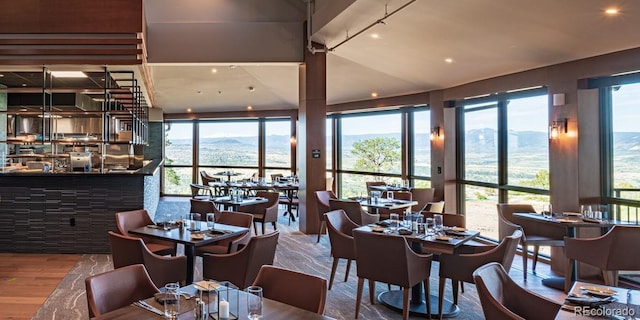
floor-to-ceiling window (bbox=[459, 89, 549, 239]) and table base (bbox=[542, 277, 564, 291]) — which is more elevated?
floor-to-ceiling window (bbox=[459, 89, 549, 239])

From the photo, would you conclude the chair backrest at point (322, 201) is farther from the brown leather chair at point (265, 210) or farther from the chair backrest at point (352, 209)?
the brown leather chair at point (265, 210)

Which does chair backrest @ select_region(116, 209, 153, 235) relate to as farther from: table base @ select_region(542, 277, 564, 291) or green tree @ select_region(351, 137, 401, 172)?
green tree @ select_region(351, 137, 401, 172)

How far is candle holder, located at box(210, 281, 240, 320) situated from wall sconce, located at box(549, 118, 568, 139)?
17.2ft

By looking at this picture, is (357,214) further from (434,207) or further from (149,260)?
(149,260)

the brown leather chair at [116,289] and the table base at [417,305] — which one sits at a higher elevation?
the brown leather chair at [116,289]

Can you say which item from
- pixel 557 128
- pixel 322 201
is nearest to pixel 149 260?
pixel 322 201

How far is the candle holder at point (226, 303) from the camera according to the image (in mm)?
1902

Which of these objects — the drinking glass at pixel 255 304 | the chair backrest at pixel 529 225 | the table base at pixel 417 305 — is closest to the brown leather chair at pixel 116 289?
the drinking glass at pixel 255 304

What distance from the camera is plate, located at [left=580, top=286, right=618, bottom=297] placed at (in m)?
2.34

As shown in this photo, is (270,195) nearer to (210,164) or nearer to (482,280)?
(482,280)

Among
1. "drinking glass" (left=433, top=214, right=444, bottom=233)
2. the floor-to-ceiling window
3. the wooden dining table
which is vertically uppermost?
the floor-to-ceiling window

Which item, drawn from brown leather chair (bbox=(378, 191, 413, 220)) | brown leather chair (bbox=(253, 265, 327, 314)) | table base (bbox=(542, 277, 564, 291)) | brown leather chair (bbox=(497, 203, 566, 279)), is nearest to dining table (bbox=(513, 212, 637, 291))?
table base (bbox=(542, 277, 564, 291))

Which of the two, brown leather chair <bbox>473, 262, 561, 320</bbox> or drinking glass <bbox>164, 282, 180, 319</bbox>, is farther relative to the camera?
brown leather chair <bbox>473, 262, 561, 320</bbox>

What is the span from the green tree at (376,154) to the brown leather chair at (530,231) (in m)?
4.32
